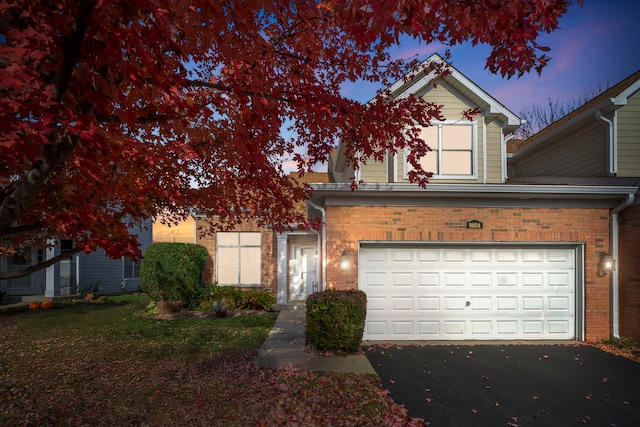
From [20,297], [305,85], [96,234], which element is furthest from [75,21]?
[20,297]

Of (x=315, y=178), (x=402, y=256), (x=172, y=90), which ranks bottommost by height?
(x=402, y=256)

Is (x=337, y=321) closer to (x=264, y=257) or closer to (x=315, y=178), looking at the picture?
Result: (x=264, y=257)

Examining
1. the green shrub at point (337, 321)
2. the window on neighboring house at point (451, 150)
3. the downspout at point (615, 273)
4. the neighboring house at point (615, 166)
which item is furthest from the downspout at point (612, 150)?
the green shrub at point (337, 321)

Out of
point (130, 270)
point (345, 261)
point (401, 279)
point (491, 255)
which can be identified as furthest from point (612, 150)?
point (130, 270)

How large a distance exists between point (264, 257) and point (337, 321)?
23.9 ft

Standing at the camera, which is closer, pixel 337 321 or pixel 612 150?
pixel 337 321

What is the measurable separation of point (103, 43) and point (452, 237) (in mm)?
7836

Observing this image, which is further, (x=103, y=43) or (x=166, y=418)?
(x=166, y=418)

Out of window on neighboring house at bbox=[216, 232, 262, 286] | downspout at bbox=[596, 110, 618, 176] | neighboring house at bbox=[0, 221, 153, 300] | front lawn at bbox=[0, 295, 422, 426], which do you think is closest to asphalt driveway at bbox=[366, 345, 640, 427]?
front lawn at bbox=[0, 295, 422, 426]

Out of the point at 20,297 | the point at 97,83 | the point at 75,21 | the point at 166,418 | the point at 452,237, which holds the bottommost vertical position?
the point at 20,297

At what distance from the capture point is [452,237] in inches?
330

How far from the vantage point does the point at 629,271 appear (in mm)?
8078

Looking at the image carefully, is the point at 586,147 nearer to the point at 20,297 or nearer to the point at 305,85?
the point at 305,85

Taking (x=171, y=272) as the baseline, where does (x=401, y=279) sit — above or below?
above
